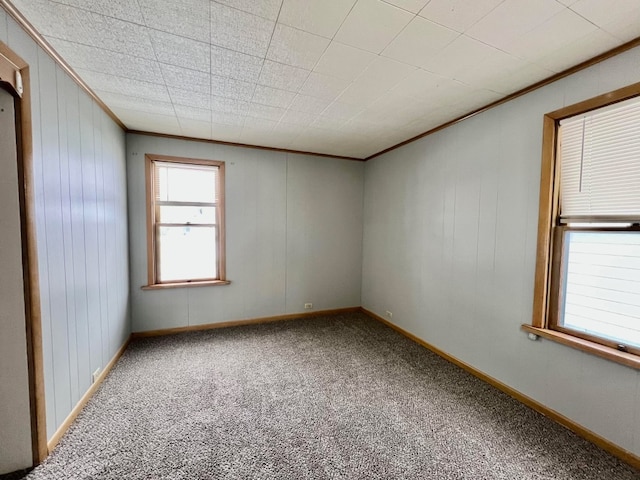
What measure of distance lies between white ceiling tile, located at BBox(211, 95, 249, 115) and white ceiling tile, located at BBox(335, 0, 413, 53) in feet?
4.04

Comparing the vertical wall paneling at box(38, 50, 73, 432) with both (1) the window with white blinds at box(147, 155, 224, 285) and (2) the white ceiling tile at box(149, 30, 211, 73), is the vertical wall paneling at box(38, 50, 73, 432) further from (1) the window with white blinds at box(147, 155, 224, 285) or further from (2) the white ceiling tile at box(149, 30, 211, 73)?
(1) the window with white blinds at box(147, 155, 224, 285)

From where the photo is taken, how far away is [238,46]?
166cm

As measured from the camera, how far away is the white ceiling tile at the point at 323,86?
202 centimetres

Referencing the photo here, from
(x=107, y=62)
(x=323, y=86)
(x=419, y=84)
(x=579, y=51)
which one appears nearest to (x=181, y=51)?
(x=107, y=62)

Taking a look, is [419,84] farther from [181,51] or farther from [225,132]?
[225,132]

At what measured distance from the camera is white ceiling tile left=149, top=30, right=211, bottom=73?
5.19 ft

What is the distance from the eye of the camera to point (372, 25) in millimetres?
1468

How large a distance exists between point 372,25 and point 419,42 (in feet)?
1.14

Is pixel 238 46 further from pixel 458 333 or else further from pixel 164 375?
pixel 458 333

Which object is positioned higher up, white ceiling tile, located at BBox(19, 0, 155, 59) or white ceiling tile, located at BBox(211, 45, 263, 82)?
white ceiling tile, located at BBox(211, 45, 263, 82)

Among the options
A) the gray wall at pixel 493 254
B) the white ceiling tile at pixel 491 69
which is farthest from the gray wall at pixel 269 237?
the white ceiling tile at pixel 491 69

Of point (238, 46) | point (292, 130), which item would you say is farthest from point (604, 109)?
point (292, 130)

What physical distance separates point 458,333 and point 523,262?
3.29ft

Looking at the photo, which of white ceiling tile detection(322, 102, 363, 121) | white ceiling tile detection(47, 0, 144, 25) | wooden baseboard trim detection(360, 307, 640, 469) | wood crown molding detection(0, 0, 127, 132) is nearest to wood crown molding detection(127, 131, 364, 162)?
wood crown molding detection(0, 0, 127, 132)
